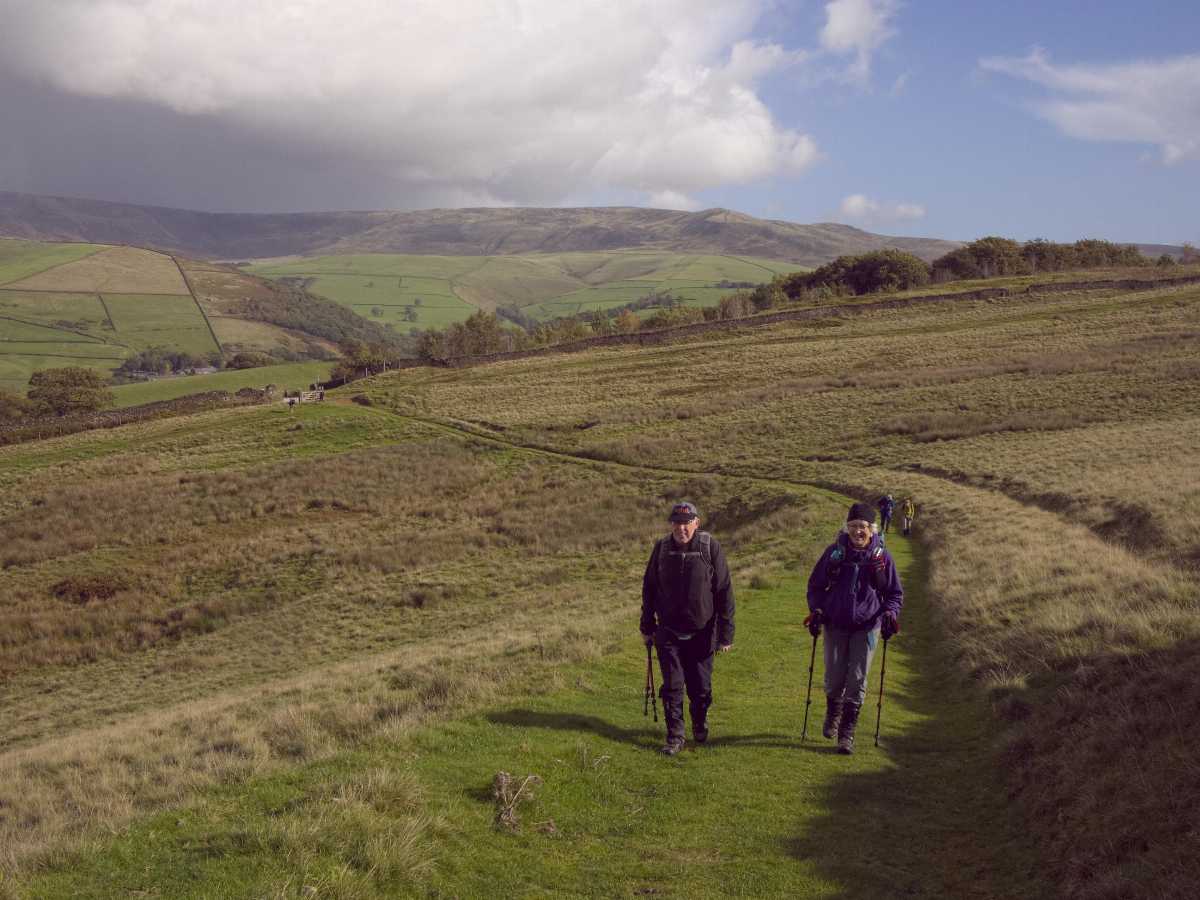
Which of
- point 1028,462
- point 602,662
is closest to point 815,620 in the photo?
point 602,662

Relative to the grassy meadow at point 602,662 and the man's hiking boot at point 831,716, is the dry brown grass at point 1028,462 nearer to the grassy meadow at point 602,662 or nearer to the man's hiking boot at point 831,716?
the grassy meadow at point 602,662

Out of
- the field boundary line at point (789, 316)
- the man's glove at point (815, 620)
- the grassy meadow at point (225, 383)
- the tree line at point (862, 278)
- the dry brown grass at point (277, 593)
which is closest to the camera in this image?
the man's glove at point (815, 620)

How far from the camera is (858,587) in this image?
9.71 meters

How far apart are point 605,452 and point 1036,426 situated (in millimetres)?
22939

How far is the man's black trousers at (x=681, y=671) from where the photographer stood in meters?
9.72

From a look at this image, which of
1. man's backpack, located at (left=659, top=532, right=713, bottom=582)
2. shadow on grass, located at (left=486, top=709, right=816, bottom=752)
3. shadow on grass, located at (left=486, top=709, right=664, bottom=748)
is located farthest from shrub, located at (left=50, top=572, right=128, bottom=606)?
man's backpack, located at (left=659, top=532, right=713, bottom=582)

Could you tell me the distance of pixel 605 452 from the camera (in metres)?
51.8

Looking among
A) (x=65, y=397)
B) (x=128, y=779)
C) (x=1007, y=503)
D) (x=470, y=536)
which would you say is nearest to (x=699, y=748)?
(x=128, y=779)

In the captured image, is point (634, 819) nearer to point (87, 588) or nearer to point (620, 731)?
point (620, 731)

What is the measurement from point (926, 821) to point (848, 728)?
1.62m

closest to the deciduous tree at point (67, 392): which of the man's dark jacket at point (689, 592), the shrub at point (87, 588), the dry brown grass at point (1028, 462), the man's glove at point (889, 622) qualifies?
the dry brown grass at point (1028, 462)

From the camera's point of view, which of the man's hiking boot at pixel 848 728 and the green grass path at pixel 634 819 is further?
the man's hiking boot at pixel 848 728

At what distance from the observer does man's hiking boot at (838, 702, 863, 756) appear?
9906 mm

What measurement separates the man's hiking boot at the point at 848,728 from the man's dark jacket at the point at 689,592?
5.34 ft
